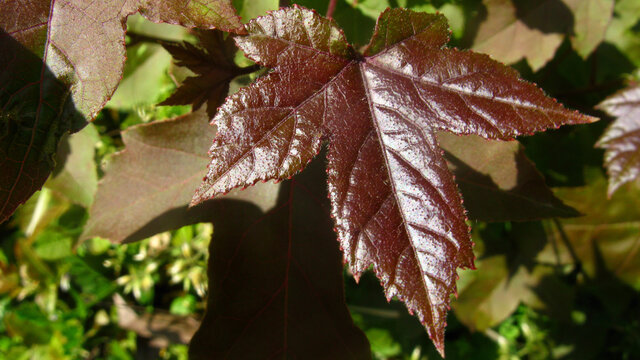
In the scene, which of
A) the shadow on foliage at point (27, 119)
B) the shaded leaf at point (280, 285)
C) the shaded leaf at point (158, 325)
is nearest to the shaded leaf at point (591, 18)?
the shaded leaf at point (280, 285)

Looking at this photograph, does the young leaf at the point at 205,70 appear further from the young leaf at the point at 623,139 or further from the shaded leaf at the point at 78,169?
the young leaf at the point at 623,139

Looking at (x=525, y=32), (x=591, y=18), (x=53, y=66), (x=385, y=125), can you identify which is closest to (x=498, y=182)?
(x=385, y=125)

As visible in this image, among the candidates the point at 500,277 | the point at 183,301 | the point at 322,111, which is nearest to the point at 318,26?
the point at 322,111

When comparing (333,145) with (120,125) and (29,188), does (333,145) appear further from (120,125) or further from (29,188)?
(120,125)

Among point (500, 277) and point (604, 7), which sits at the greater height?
point (604, 7)

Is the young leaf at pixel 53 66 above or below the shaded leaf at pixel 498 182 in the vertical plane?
above
